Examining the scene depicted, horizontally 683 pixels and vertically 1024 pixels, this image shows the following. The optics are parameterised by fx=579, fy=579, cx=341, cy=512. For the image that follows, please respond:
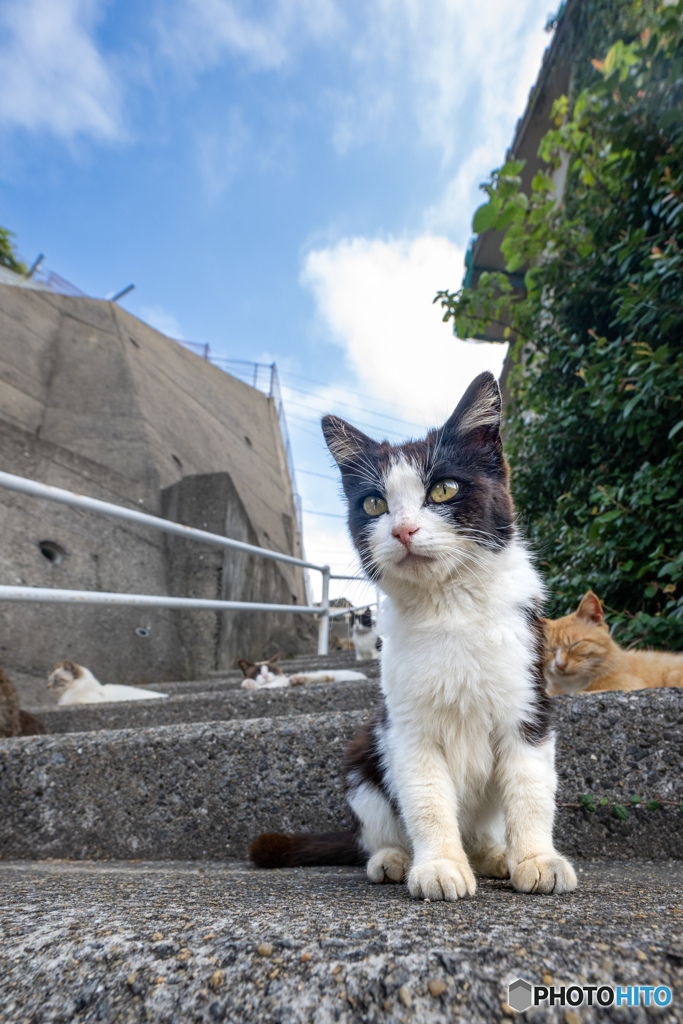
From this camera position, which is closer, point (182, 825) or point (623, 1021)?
point (623, 1021)

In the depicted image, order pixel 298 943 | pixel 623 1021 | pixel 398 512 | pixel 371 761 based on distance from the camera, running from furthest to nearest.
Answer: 1. pixel 371 761
2. pixel 398 512
3. pixel 298 943
4. pixel 623 1021

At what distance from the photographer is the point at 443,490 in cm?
131

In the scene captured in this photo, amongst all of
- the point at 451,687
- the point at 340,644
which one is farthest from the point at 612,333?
the point at 340,644

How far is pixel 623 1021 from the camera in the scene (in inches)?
20.9

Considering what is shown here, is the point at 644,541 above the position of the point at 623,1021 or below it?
above

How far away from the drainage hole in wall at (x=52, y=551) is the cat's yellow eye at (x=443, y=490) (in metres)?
5.07

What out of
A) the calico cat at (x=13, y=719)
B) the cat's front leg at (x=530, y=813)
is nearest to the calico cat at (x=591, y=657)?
the cat's front leg at (x=530, y=813)

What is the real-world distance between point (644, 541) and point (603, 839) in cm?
148

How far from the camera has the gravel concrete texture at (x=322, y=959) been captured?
1.90 feet

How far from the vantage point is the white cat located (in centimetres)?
432

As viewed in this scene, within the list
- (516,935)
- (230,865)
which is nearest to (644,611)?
(230,865)

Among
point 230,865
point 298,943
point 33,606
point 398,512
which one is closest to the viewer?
point 298,943

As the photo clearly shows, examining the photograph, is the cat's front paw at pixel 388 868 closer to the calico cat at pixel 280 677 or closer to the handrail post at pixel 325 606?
the calico cat at pixel 280 677

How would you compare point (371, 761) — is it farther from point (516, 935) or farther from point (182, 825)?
point (516, 935)
